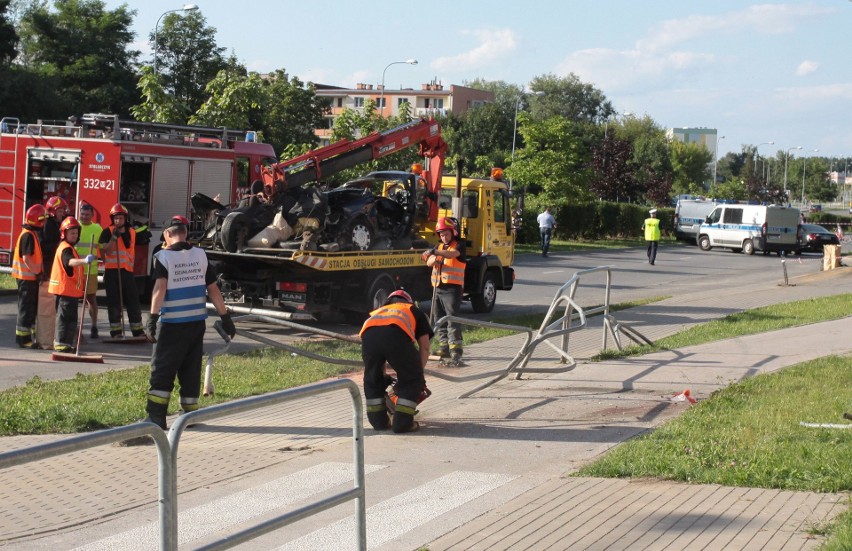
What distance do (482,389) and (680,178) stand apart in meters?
98.4

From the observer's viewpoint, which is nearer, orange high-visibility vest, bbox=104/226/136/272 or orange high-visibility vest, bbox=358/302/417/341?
orange high-visibility vest, bbox=358/302/417/341

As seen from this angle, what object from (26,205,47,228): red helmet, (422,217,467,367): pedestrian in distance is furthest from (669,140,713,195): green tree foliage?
(26,205,47,228): red helmet

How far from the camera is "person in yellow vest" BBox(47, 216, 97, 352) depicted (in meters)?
13.0

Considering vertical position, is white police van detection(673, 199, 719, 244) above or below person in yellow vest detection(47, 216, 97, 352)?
above

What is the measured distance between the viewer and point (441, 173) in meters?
19.8

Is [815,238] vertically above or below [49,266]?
above

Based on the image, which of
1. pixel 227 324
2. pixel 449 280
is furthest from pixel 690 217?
pixel 227 324

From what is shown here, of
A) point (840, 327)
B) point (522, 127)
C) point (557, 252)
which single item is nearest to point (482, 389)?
point (840, 327)

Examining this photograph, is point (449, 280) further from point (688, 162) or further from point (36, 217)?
point (688, 162)

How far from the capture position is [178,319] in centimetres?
876

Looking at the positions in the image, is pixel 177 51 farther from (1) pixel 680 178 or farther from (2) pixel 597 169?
(1) pixel 680 178

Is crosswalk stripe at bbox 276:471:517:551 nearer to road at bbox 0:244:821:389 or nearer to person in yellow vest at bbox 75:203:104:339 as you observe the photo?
road at bbox 0:244:821:389

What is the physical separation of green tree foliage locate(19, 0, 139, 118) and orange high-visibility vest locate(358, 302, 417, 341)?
51.0 meters

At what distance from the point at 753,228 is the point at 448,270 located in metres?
36.0
